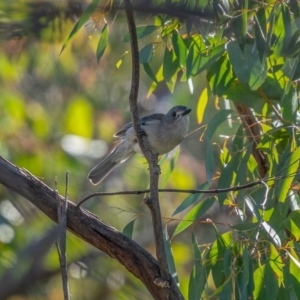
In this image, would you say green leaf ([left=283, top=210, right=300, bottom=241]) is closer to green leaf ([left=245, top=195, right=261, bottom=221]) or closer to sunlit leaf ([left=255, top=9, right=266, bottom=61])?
green leaf ([left=245, top=195, right=261, bottom=221])

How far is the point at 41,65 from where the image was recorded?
14.1 ft

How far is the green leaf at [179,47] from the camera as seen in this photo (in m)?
3.11

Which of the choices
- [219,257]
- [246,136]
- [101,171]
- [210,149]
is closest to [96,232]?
[219,257]

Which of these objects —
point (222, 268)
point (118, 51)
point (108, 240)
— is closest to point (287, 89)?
point (222, 268)

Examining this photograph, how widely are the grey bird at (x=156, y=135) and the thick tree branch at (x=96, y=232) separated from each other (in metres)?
1.40

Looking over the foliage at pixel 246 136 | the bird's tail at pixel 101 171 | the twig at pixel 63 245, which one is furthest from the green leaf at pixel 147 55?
the bird's tail at pixel 101 171

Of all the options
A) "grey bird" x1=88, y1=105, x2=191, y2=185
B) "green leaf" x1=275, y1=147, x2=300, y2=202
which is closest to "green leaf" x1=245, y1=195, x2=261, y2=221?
"green leaf" x1=275, y1=147, x2=300, y2=202

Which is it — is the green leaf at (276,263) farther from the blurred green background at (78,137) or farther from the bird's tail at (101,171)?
the bird's tail at (101,171)

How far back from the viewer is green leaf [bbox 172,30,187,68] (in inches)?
123

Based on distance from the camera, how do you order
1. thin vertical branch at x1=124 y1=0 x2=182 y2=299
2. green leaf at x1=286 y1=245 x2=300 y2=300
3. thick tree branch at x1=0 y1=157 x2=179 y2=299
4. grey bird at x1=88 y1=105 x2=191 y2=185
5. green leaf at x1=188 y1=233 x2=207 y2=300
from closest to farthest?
thin vertical branch at x1=124 y1=0 x2=182 y2=299, thick tree branch at x1=0 y1=157 x2=179 y2=299, green leaf at x1=286 y1=245 x2=300 y2=300, green leaf at x1=188 y1=233 x2=207 y2=300, grey bird at x1=88 y1=105 x2=191 y2=185

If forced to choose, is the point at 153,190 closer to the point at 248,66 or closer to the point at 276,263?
the point at 276,263

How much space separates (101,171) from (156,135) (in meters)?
0.54

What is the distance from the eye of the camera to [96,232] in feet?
7.93

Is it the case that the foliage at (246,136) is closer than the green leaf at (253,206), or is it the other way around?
the foliage at (246,136)
